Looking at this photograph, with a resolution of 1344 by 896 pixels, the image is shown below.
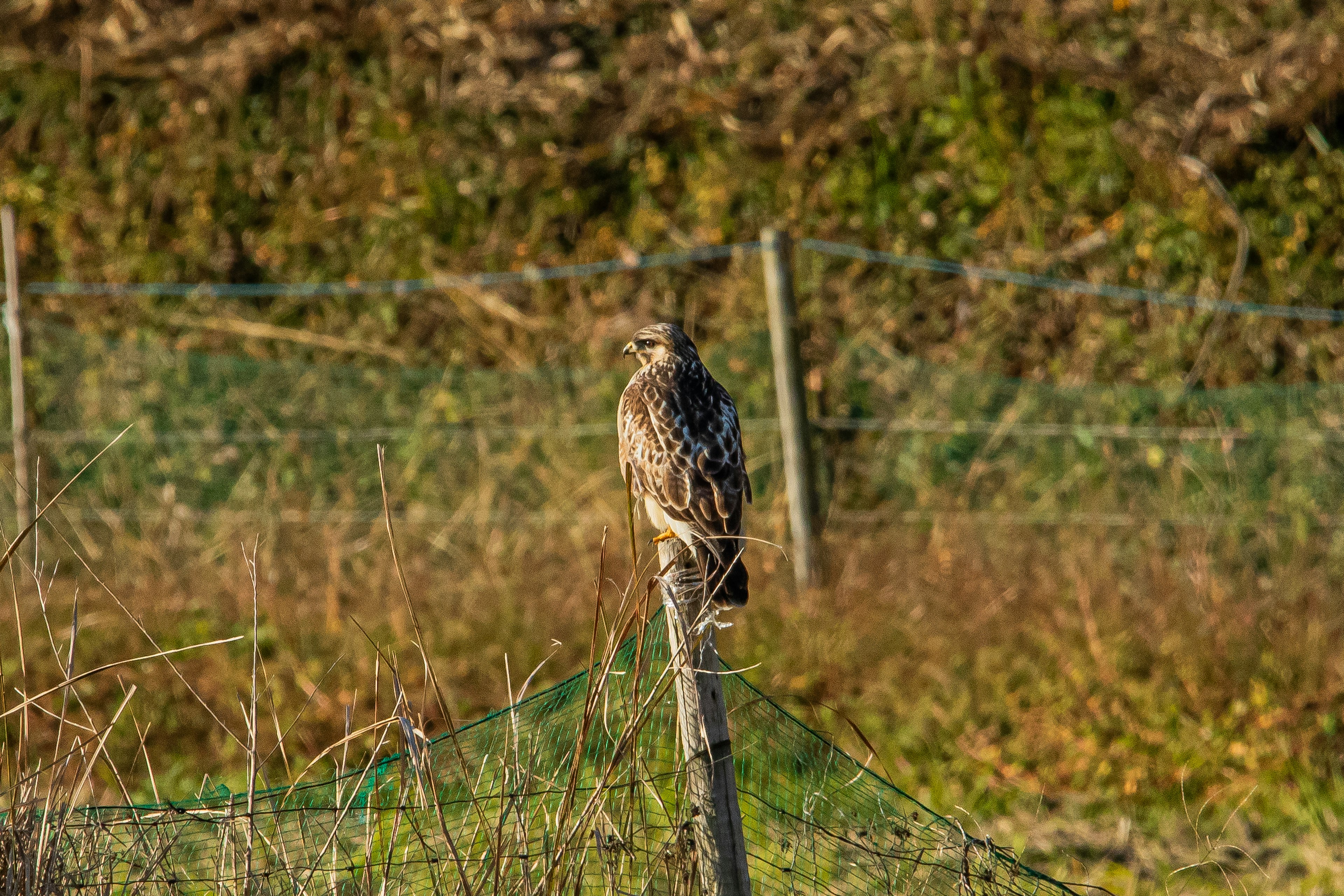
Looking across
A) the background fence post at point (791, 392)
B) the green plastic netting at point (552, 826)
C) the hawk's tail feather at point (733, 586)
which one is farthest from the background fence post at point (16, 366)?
the hawk's tail feather at point (733, 586)

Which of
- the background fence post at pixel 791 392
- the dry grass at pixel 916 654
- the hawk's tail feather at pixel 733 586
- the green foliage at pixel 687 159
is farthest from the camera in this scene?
the green foliage at pixel 687 159

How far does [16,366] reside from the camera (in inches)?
298

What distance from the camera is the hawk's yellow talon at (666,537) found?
3.54 metres

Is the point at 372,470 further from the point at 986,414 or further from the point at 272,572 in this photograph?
the point at 986,414

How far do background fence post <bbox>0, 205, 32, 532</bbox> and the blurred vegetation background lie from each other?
0.31 metres

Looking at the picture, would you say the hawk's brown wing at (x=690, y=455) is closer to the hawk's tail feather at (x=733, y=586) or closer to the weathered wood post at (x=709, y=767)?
the hawk's tail feather at (x=733, y=586)

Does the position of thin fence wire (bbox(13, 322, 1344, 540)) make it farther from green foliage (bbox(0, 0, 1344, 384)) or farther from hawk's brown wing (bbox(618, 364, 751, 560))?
hawk's brown wing (bbox(618, 364, 751, 560))

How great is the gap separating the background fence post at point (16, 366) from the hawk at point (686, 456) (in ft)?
14.8

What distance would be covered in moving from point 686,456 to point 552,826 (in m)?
1.02

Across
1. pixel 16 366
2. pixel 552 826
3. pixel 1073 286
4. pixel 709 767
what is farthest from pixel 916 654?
pixel 16 366

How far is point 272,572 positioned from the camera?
7363 mm

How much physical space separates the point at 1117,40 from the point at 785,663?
4639 millimetres

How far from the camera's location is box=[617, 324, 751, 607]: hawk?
3.80m

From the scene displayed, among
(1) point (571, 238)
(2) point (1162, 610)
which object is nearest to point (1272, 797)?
(2) point (1162, 610)
